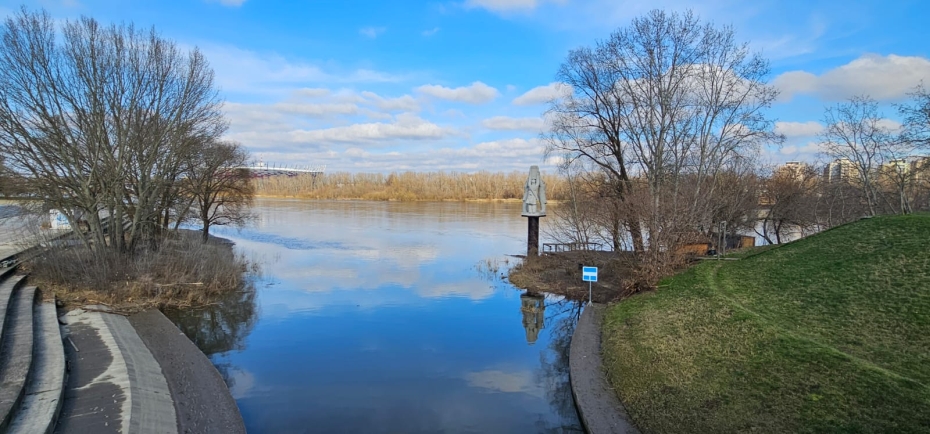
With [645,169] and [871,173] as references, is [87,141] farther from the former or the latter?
[871,173]

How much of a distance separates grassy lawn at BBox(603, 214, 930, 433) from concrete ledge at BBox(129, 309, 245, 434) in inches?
261

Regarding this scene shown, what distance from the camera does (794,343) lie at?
867 centimetres

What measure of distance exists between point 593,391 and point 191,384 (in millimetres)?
7421

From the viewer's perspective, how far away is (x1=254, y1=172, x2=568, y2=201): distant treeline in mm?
118875

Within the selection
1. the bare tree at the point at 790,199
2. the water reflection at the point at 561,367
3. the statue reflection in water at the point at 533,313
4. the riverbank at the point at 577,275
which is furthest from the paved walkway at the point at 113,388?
the bare tree at the point at 790,199

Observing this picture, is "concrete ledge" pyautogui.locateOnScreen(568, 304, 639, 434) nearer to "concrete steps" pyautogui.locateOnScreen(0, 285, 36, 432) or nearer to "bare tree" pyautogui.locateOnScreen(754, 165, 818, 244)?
"concrete steps" pyautogui.locateOnScreen(0, 285, 36, 432)

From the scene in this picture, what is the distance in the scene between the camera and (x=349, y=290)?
2067cm

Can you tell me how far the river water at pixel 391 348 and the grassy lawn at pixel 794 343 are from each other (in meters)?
1.86

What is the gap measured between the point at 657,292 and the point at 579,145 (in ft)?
38.7

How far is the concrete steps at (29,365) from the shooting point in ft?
23.2

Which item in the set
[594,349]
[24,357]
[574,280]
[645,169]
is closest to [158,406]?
[24,357]

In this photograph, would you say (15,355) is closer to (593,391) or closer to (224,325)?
(224,325)

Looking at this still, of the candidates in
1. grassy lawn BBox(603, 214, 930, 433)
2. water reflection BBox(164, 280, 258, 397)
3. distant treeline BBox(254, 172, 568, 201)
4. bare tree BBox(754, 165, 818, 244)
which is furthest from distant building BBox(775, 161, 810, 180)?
distant treeline BBox(254, 172, 568, 201)

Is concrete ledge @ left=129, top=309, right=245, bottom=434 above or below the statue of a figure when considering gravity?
below
